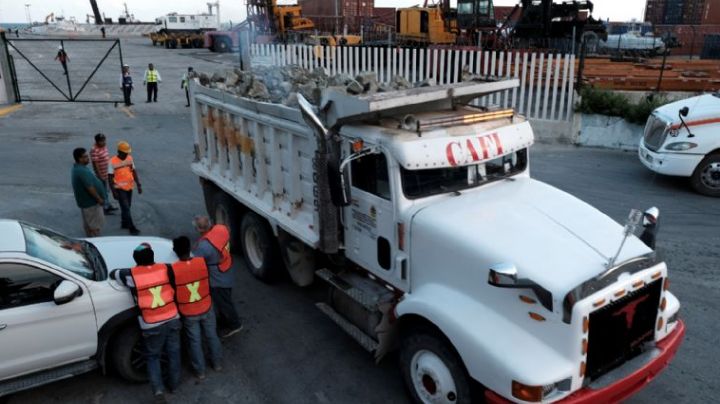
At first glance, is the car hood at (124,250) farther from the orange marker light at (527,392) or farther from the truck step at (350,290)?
the orange marker light at (527,392)

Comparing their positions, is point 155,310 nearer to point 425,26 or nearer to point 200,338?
point 200,338

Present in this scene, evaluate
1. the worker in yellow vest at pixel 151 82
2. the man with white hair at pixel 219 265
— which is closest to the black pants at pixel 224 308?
the man with white hair at pixel 219 265

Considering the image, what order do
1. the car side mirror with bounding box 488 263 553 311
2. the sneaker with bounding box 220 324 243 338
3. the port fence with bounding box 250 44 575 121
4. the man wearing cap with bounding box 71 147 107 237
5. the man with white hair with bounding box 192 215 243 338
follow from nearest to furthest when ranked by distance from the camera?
the car side mirror with bounding box 488 263 553 311 → the man with white hair with bounding box 192 215 243 338 → the sneaker with bounding box 220 324 243 338 → the man wearing cap with bounding box 71 147 107 237 → the port fence with bounding box 250 44 575 121

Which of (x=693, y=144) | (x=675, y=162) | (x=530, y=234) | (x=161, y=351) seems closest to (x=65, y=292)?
(x=161, y=351)

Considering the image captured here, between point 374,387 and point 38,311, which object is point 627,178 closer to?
point 374,387

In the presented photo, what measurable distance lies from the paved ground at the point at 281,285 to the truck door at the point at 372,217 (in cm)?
113

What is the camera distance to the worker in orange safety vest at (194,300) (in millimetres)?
4898

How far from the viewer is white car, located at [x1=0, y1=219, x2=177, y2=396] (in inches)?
180

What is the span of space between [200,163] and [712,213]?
28.3 feet

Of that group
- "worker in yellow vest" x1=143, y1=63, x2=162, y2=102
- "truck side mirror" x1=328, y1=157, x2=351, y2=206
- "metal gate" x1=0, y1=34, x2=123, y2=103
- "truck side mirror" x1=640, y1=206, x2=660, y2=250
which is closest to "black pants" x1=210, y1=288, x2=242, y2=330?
"truck side mirror" x1=328, y1=157, x2=351, y2=206

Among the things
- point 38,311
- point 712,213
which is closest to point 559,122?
point 712,213

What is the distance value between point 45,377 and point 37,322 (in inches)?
22.1

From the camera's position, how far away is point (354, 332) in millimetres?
5145

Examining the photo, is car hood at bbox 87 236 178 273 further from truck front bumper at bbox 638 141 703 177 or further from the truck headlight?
the truck headlight
